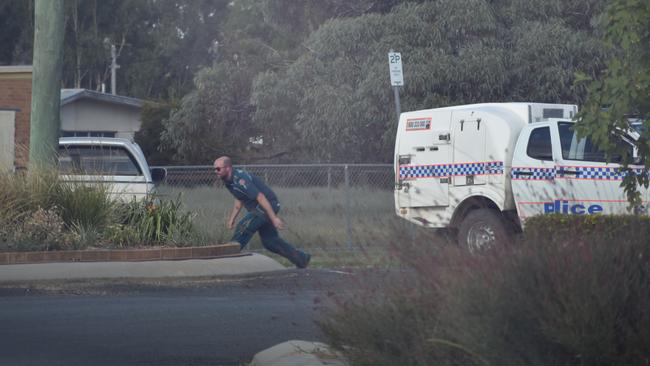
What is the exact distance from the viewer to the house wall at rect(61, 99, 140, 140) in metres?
33.6

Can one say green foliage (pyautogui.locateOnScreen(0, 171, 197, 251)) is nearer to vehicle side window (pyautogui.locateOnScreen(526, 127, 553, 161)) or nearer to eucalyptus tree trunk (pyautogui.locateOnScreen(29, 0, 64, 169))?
eucalyptus tree trunk (pyautogui.locateOnScreen(29, 0, 64, 169))

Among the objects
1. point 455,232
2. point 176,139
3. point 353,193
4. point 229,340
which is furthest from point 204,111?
point 229,340

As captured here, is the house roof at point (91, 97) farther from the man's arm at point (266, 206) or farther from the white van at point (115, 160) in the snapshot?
the man's arm at point (266, 206)

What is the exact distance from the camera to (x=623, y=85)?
24.9 ft

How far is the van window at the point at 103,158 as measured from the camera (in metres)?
16.2

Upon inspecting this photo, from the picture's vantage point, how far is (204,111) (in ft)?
105

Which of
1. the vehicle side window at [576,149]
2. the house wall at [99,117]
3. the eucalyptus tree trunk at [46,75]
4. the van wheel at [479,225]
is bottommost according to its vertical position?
the van wheel at [479,225]

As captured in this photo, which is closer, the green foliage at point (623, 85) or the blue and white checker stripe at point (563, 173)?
the green foliage at point (623, 85)

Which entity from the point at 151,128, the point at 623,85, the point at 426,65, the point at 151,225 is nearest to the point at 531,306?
the point at 623,85

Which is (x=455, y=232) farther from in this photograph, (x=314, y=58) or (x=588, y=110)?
(x=314, y=58)

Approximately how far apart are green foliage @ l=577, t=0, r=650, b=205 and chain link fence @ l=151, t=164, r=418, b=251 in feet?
27.5

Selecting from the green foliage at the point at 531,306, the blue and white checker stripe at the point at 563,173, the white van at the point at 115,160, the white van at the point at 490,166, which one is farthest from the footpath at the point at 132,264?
the green foliage at the point at 531,306

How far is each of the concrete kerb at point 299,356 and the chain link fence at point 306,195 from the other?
8.48 meters

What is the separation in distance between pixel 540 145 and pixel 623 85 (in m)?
7.47
